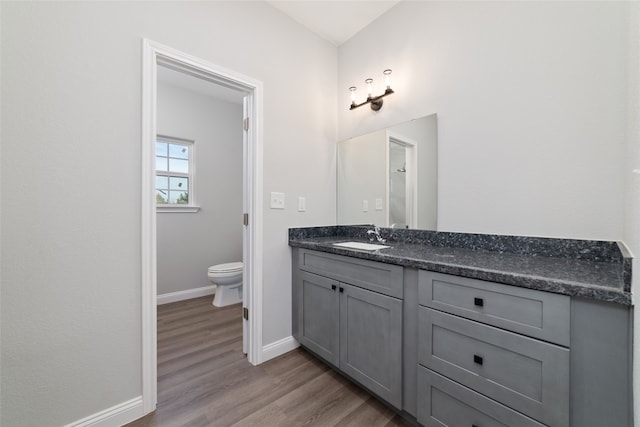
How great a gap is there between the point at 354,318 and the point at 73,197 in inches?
63.9

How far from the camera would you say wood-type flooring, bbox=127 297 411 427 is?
1363 millimetres

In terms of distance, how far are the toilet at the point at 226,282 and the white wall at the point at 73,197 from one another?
147cm

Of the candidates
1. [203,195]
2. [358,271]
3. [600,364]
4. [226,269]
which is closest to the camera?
[600,364]

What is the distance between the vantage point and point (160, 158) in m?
3.20

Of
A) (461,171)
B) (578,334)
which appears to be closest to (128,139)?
(461,171)

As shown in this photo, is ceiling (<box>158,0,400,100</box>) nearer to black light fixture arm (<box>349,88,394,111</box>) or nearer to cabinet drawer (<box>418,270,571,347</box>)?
black light fixture arm (<box>349,88,394,111</box>)

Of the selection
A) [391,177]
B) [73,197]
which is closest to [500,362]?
[391,177]

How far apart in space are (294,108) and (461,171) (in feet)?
4.48

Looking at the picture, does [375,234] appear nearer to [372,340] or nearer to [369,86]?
[372,340]

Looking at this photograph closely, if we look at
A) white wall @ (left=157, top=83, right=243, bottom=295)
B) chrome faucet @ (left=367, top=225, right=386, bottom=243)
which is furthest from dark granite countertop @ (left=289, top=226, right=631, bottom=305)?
white wall @ (left=157, top=83, right=243, bottom=295)

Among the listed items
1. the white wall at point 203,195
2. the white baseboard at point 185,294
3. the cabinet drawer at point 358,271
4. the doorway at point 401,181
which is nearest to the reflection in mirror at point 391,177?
the doorway at point 401,181

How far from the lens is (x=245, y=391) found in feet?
5.18

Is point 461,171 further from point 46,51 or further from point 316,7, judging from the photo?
point 46,51

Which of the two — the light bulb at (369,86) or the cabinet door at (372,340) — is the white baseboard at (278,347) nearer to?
the cabinet door at (372,340)
